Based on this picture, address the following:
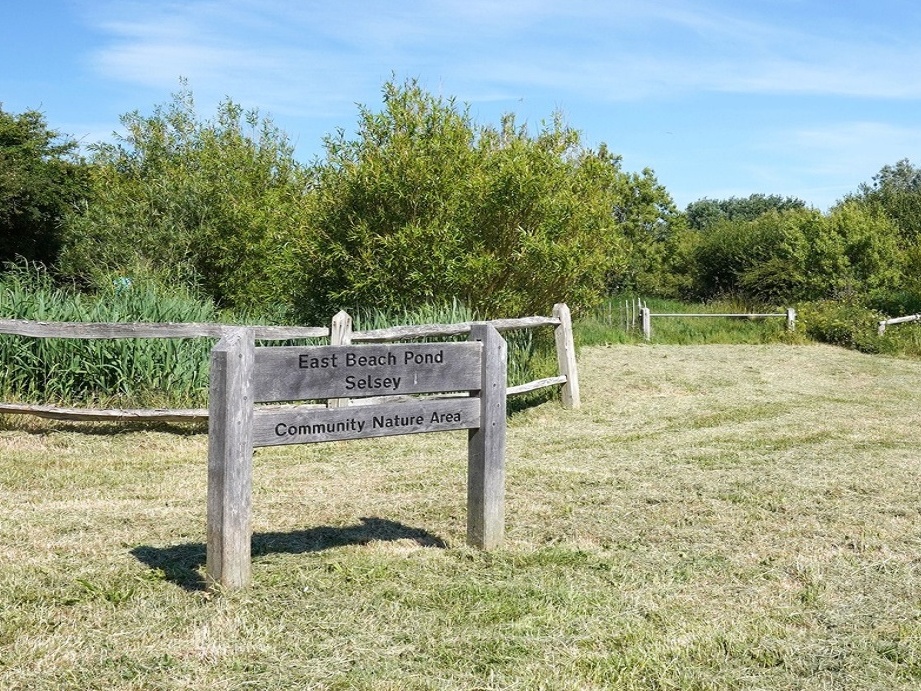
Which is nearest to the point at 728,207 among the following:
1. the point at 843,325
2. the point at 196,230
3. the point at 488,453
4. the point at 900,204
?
the point at 900,204

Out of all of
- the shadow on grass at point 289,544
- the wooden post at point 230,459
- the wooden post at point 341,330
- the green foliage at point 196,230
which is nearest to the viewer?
the wooden post at point 230,459

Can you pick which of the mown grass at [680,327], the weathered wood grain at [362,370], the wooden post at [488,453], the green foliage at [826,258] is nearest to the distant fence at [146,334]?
the wooden post at [488,453]

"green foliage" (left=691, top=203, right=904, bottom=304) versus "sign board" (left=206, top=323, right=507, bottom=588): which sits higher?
"green foliage" (left=691, top=203, right=904, bottom=304)

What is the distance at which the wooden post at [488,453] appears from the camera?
5.93 meters

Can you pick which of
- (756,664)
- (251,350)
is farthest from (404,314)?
(756,664)

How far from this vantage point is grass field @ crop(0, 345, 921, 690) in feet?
13.5

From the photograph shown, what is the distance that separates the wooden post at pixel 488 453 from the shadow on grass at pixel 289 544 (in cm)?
34

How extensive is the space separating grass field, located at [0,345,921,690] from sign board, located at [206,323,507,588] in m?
0.35

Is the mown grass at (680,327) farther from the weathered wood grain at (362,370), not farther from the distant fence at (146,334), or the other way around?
the weathered wood grain at (362,370)

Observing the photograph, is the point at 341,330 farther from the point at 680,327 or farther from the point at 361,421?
the point at 680,327

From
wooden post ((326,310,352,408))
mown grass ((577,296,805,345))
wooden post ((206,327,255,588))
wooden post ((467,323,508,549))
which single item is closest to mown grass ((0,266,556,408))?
wooden post ((326,310,352,408))

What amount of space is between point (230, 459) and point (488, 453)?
5.46 feet

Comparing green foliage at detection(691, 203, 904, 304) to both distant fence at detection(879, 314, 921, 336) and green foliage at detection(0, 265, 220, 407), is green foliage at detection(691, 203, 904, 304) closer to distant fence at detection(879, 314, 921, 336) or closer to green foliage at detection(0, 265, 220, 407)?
distant fence at detection(879, 314, 921, 336)

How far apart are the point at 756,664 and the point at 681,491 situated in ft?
11.6
